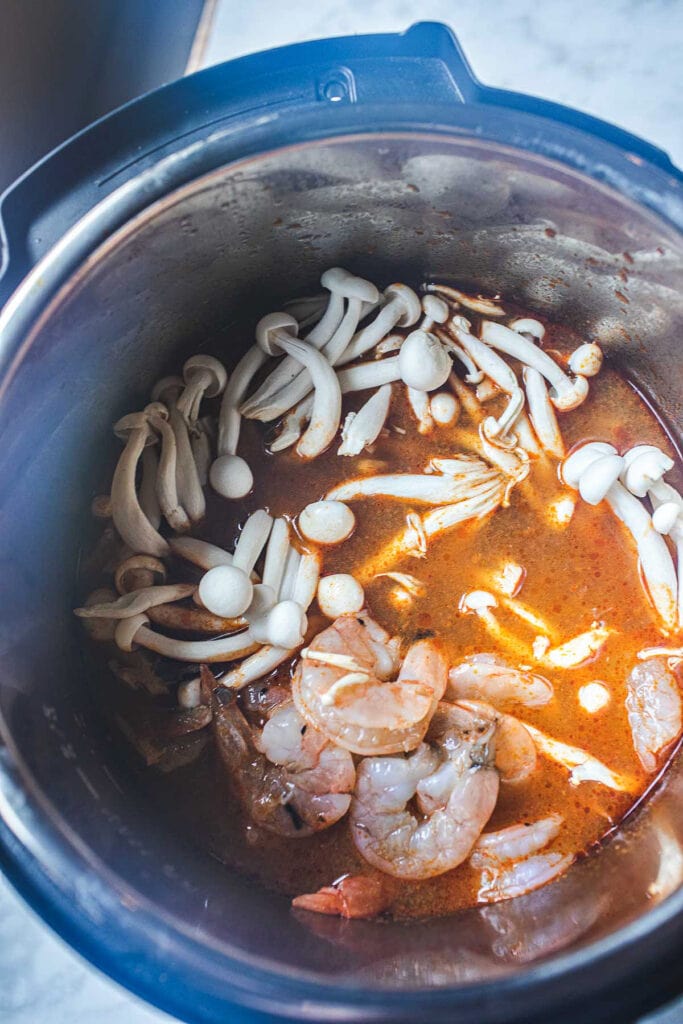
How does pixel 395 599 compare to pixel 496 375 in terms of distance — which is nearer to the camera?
pixel 395 599

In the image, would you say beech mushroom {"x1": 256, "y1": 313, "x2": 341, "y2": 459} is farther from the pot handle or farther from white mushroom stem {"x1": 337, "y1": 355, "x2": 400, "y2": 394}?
the pot handle

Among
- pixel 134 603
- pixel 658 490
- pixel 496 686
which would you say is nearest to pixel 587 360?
pixel 658 490

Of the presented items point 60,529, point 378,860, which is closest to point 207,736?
point 378,860

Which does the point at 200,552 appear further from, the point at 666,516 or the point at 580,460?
the point at 666,516

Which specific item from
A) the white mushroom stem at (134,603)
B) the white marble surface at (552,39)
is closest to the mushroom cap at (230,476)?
the white mushroom stem at (134,603)

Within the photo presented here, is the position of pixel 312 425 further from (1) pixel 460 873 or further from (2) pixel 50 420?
(1) pixel 460 873
